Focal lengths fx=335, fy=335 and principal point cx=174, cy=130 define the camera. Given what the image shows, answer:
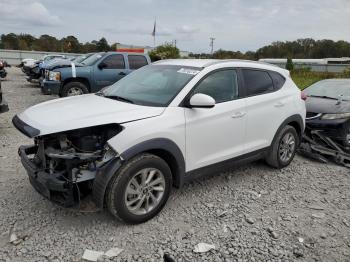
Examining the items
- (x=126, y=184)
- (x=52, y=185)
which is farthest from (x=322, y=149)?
(x=52, y=185)

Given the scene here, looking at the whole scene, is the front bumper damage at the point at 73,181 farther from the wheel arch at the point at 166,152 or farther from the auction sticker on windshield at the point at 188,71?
the auction sticker on windshield at the point at 188,71

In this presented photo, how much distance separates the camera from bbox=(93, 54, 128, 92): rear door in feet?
35.0

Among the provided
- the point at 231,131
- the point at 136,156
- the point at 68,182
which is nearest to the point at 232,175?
the point at 231,131

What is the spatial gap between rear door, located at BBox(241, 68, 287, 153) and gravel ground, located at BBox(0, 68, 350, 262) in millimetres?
673

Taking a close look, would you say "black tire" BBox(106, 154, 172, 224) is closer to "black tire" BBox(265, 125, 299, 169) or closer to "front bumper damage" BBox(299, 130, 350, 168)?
"black tire" BBox(265, 125, 299, 169)

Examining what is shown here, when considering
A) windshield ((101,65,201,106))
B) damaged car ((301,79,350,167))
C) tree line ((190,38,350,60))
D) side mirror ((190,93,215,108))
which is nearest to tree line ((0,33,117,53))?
tree line ((190,38,350,60))

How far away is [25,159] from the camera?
3691 mm

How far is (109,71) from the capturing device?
10719 mm

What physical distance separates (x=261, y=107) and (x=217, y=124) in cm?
100

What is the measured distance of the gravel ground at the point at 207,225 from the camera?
3.22 meters

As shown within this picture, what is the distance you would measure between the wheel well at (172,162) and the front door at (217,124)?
0.15m

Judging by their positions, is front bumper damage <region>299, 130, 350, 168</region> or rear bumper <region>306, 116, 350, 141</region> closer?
front bumper damage <region>299, 130, 350, 168</region>

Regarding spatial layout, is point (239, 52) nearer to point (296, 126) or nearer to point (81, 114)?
point (296, 126)

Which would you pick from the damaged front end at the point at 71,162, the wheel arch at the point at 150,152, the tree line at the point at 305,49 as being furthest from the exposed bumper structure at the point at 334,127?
the tree line at the point at 305,49
